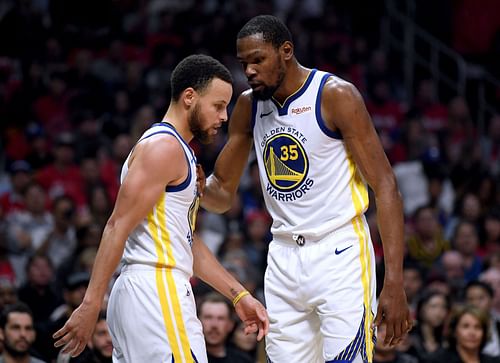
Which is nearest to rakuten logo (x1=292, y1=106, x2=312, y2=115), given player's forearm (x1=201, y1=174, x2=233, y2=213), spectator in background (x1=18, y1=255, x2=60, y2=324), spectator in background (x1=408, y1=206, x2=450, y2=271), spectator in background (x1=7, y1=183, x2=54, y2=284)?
player's forearm (x1=201, y1=174, x2=233, y2=213)

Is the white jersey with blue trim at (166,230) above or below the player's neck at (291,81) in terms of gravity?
below

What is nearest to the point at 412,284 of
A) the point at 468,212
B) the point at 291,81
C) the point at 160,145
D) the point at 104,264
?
the point at 468,212

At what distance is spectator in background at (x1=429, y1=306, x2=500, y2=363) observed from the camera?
24.2ft

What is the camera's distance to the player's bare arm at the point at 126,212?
4.17m

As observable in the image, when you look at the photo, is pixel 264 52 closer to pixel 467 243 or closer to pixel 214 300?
pixel 214 300

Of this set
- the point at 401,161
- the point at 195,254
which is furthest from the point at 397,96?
the point at 195,254

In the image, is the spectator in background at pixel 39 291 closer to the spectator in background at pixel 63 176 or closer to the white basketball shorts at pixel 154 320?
the spectator in background at pixel 63 176

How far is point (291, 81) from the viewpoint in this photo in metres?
4.88

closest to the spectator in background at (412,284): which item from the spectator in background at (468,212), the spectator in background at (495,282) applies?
the spectator in background at (495,282)

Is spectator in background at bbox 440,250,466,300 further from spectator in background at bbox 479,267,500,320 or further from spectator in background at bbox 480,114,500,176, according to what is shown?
spectator in background at bbox 480,114,500,176

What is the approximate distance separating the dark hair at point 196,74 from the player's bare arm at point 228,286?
0.80 m

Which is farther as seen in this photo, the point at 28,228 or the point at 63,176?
the point at 63,176

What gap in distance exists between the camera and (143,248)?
173 inches

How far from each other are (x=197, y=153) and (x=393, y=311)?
21.3 ft
